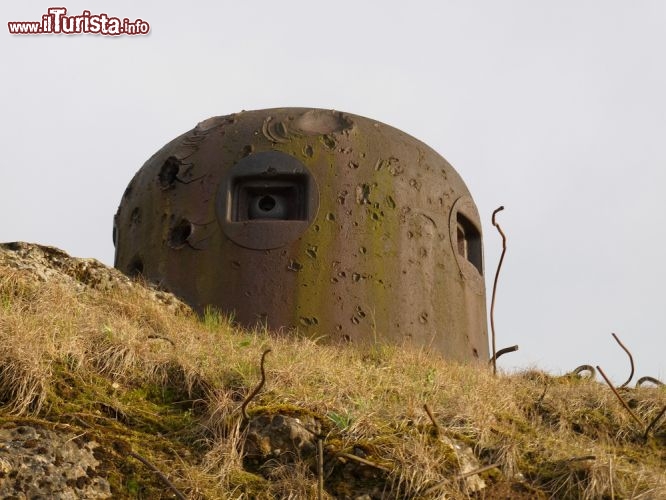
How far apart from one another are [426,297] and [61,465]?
4606 millimetres

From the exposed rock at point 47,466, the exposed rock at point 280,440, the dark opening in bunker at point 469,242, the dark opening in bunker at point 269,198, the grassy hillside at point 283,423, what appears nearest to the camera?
the exposed rock at point 47,466

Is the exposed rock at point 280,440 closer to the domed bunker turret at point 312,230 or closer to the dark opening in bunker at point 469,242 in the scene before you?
the domed bunker turret at point 312,230

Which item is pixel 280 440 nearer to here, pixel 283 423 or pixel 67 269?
pixel 283 423

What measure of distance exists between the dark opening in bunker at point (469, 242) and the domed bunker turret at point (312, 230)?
13 cm

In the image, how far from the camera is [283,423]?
4.36 meters

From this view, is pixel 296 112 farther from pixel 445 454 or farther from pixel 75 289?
pixel 445 454

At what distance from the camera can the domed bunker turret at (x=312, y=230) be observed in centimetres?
775

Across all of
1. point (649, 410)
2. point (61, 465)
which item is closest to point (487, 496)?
point (61, 465)

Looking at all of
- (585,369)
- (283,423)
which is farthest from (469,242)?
(283,423)

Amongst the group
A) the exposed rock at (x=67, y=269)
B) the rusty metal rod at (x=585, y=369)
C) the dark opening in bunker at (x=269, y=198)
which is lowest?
the rusty metal rod at (x=585, y=369)

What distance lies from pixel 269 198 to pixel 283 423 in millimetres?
4106

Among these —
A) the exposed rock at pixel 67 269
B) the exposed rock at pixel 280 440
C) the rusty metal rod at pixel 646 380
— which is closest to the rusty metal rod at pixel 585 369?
the rusty metal rod at pixel 646 380

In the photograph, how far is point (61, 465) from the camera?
12.6ft

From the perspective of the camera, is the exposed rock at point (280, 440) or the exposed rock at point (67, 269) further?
the exposed rock at point (67, 269)
